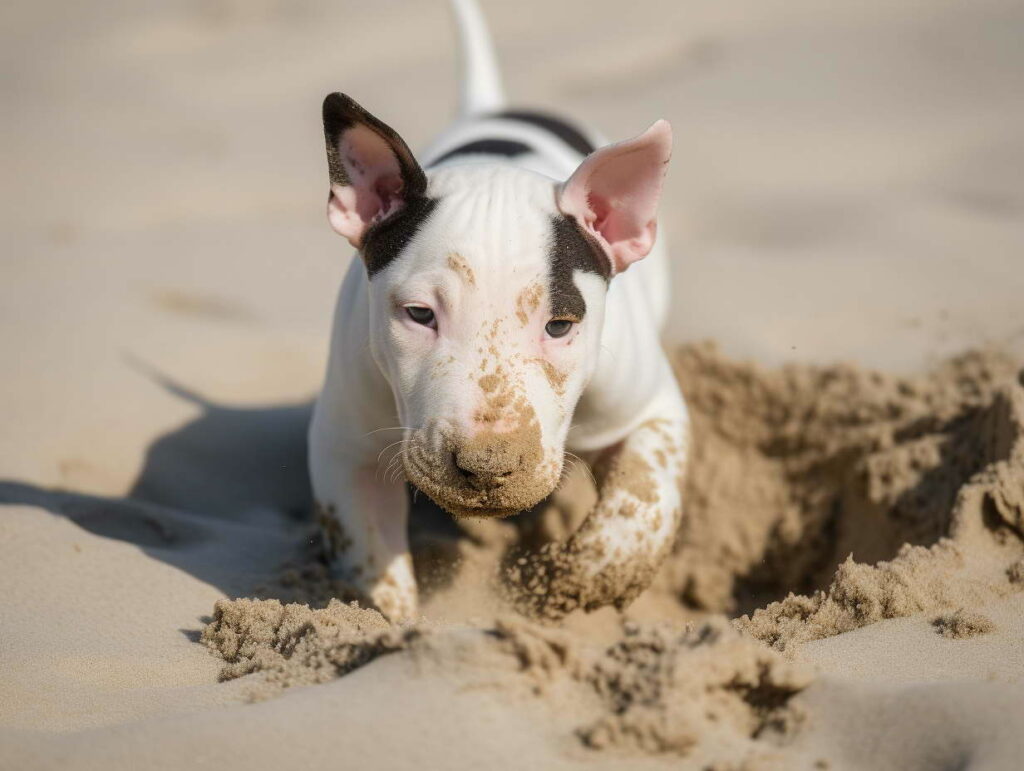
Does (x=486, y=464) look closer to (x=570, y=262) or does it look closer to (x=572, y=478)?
(x=570, y=262)

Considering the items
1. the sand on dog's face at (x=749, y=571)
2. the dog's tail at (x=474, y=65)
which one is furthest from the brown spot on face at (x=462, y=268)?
the dog's tail at (x=474, y=65)

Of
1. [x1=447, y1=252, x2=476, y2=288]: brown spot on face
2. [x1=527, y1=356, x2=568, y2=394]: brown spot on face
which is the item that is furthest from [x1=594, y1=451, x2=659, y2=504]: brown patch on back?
[x1=447, y1=252, x2=476, y2=288]: brown spot on face

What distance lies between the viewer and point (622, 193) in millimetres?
2881

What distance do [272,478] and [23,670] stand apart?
2.02 m

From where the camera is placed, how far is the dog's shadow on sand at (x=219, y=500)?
11.2 ft

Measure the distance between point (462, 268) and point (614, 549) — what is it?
0.90 metres

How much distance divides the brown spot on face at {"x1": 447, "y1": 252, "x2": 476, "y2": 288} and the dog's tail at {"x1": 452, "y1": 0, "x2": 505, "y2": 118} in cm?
257

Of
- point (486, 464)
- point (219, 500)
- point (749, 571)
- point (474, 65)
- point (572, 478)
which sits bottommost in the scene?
point (219, 500)

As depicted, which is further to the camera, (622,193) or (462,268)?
(622,193)

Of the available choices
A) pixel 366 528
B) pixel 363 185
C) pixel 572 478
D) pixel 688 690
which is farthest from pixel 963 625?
pixel 572 478

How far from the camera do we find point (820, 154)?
23.2 ft

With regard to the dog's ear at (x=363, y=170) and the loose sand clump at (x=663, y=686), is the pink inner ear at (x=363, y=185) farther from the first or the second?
the loose sand clump at (x=663, y=686)

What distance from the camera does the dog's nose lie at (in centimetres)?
249

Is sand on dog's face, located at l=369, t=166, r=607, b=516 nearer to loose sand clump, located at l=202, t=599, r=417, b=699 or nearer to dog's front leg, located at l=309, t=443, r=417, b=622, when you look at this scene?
loose sand clump, located at l=202, t=599, r=417, b=699
